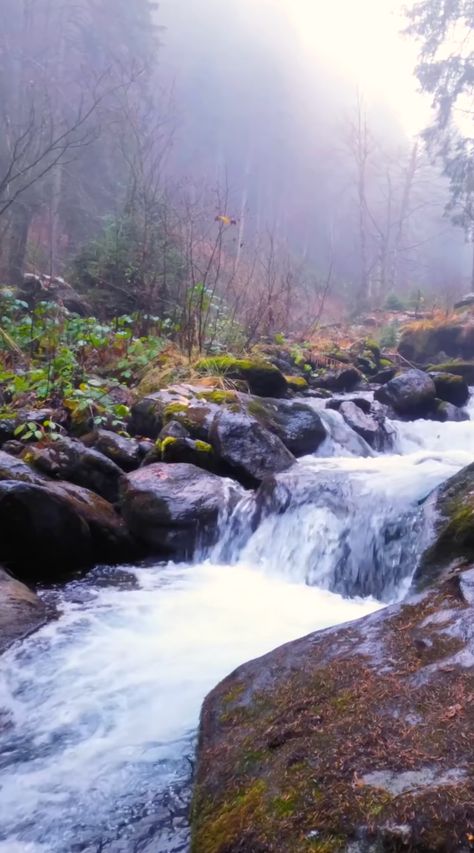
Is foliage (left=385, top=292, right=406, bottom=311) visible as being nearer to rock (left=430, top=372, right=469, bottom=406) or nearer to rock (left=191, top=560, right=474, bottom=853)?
rock (left=430, top=372, right=469, bottom=406)

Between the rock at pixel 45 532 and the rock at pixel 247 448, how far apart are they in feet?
5.26

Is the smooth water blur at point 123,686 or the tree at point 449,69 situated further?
the tree at point 449,69

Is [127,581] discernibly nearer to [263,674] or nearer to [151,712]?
[151,712]

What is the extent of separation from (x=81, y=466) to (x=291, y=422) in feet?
8.96

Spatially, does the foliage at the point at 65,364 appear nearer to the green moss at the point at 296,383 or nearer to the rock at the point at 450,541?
the green moss at the point at 296,383

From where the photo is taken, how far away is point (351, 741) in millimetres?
1667

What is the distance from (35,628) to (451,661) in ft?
7.59

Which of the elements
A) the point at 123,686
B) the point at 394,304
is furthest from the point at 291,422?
the point at 394,304

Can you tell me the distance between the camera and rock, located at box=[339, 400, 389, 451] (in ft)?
25.2

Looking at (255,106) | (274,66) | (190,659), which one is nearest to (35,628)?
(190,659)

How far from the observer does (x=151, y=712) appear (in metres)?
2.65

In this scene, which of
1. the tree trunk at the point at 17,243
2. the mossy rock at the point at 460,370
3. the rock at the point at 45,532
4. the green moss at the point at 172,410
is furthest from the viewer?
the tree trunk at the point at 17,243

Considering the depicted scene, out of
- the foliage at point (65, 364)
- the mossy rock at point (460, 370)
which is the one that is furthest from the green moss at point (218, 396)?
the mossy rock at point (460, 370)

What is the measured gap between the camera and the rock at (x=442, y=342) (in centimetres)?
1338
